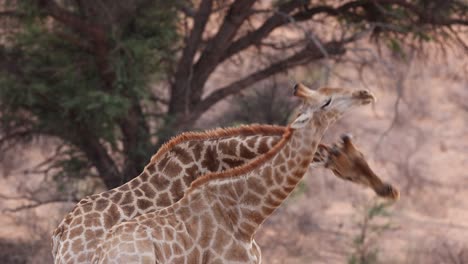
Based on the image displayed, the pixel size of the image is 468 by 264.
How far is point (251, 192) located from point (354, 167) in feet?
1.53

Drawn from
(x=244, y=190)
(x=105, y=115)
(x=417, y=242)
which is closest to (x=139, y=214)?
(x=244, y=190)

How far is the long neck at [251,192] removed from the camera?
12.5 feet

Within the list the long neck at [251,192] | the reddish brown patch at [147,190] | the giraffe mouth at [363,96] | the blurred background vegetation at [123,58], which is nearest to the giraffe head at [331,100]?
the giraffe mouth at [363,96]

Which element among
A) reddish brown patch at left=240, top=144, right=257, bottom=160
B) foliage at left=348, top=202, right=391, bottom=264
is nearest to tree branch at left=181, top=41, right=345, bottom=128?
foliage at left=348, top=202, right=391, bottom=264

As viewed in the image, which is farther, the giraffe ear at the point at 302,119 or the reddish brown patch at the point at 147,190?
the reddish brown patch at the point at 147,190

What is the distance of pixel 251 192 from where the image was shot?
3891mm

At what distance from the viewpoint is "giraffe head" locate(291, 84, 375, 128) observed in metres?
3.57

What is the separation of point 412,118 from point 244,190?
13739 millimetres

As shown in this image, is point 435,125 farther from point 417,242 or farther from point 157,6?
point 157,6

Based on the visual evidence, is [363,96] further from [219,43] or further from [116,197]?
[219,43]

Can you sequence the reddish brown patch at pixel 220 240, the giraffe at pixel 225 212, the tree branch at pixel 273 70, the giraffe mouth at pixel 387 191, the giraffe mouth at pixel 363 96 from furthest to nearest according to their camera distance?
the tree branch at pixel 273 70
the reddish brown patch at pixel 220 240
the giraffe mouth at pixel 387 191
the giraffe at pixel 225 212
the giraffe mouth at pixel 363 96

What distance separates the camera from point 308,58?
32.7ft

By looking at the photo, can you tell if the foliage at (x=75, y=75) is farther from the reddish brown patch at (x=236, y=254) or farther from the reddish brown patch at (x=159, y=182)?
the reddish brown patch at (x=236, y=254)

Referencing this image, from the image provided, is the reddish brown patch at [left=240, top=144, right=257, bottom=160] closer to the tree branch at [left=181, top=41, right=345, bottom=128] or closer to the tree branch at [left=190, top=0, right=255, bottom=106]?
the tree branch at [left=190, top=0, right=255, bottom=106]
